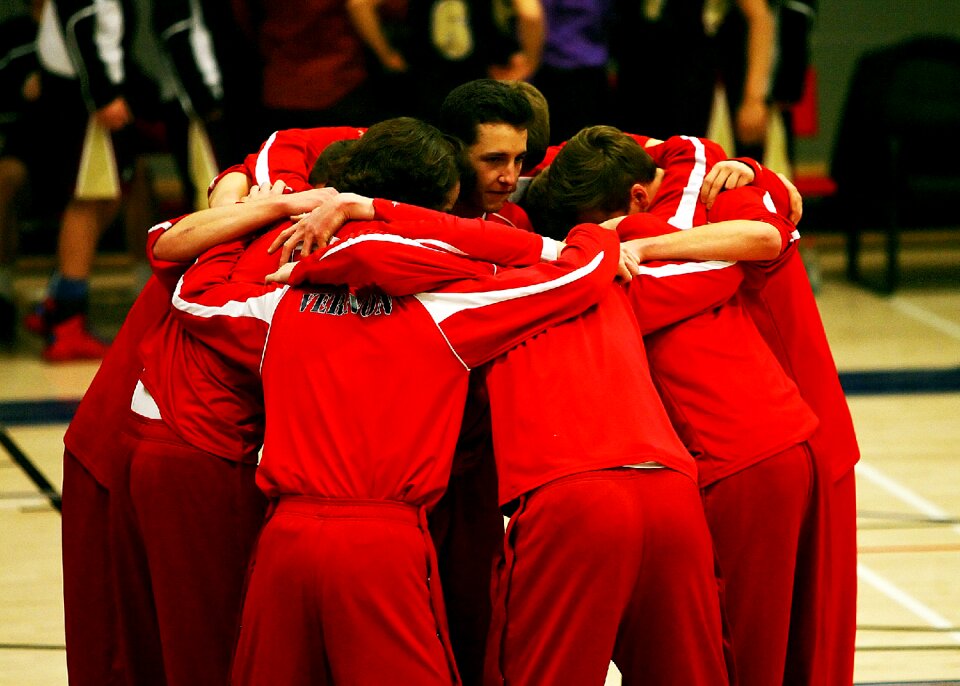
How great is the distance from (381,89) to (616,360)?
4.54 meters

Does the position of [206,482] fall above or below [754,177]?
below

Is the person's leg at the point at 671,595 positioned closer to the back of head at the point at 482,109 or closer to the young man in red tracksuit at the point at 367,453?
the young man in red tracksuit at the point at 367,453

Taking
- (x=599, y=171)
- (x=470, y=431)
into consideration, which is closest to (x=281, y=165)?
(x=599, y=171)

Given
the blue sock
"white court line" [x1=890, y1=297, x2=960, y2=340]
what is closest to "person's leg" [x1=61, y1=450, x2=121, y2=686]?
the blue sock

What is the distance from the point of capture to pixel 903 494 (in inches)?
203

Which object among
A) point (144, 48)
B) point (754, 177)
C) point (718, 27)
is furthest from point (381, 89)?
point (754, 177)

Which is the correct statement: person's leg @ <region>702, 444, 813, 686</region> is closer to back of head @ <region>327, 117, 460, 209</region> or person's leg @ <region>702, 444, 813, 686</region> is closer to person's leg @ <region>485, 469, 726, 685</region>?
Answer: person's leg @ <region>485, 469, 726, 685</region>

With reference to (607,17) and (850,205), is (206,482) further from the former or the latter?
(850,205)

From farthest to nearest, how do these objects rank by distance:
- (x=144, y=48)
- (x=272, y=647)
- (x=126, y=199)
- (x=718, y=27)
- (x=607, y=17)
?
1. (x=144, y=48)
2. (x=126, y=199)
3. (x=718, y=27)
4. (x=607, y=17)
5. (x=272, y=647)

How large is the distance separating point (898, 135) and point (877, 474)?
302cm

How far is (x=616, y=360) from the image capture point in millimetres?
2648

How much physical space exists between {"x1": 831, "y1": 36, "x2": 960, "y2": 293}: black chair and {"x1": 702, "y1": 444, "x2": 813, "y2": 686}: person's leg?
530 cm

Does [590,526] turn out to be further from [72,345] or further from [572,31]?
[72,345]

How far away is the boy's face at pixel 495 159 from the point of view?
326 cm
